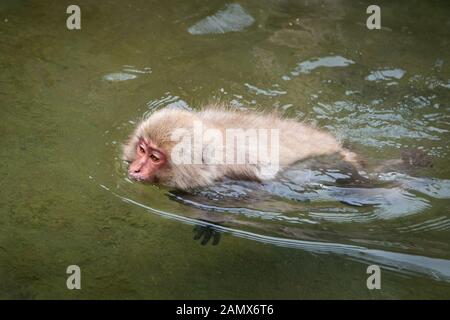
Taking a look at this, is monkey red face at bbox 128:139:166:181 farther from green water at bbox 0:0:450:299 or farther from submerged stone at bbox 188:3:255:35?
submerged stone at bbox 188:3:255:35

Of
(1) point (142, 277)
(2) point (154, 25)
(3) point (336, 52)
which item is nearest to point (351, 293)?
(1) point (142, 277)

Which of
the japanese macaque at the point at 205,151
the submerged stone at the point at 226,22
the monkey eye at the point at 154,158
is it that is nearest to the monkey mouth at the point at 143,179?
the japanese macaque at the point at 205,151

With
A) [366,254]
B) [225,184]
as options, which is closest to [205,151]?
[225,184]

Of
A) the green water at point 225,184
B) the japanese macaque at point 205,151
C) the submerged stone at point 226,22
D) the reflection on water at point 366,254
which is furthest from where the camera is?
the submerged stone at point 226,22

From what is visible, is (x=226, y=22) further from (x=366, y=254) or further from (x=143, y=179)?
(x=366, y=254)

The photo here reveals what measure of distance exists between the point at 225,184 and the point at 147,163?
0.64 metres

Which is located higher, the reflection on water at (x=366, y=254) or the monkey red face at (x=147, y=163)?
the monkey red face at (x=147, y=163)

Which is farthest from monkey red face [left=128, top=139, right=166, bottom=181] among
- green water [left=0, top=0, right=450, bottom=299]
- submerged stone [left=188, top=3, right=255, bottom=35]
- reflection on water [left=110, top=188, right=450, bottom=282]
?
submerged stone [left=188, top=3, right=255, bottom=35]

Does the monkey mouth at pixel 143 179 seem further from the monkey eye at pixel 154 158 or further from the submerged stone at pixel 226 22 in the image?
the submerged stone at pixel 226 22

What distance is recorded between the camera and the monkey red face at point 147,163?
513 cm

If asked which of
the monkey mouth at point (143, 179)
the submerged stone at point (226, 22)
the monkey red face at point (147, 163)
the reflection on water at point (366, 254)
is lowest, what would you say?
the reflection on water at point (366, 254)

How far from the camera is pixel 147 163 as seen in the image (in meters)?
5.18

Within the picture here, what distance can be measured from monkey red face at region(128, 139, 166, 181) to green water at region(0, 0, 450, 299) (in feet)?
0.33

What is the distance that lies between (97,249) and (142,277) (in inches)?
16.5
